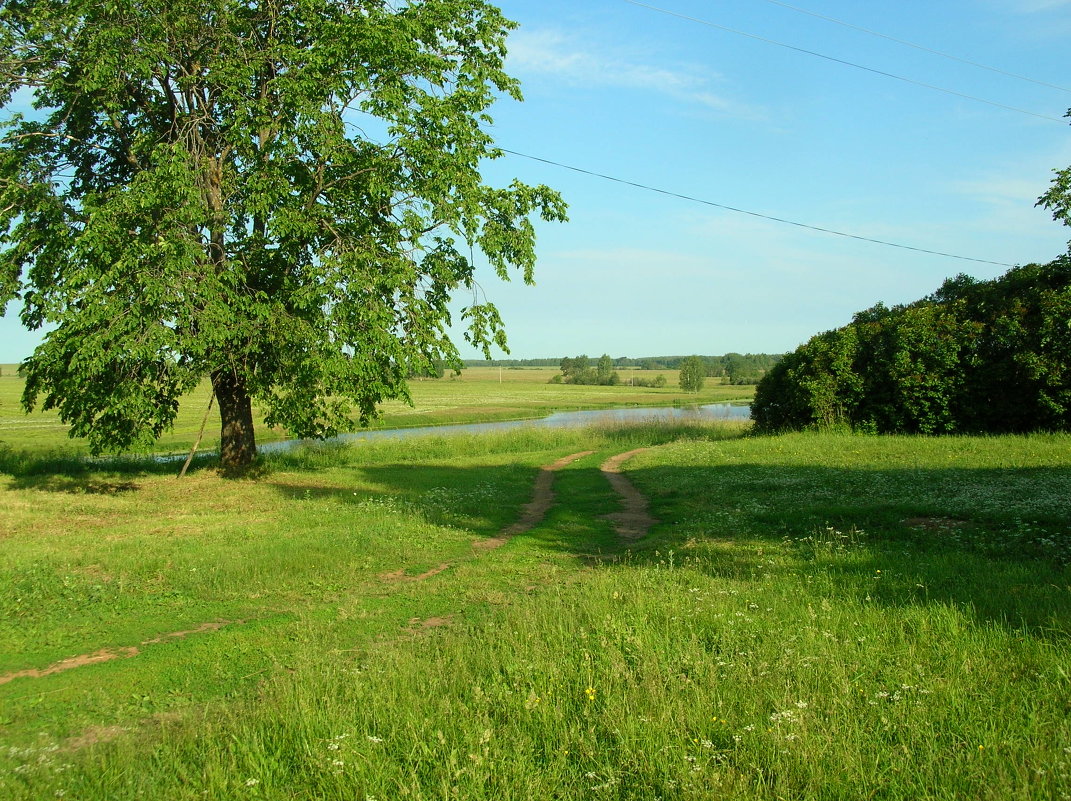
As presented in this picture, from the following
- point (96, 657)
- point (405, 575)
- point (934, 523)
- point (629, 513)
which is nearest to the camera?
point (96, 657)

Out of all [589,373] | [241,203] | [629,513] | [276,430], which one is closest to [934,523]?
[629,513]

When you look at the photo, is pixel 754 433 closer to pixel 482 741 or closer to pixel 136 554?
pixel 136 554

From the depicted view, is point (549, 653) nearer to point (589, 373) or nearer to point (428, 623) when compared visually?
point (428, 623)

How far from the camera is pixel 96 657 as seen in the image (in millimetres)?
7414

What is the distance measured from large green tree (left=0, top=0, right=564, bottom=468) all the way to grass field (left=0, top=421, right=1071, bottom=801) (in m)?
3.43

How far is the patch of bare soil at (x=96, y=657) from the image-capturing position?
6902mm

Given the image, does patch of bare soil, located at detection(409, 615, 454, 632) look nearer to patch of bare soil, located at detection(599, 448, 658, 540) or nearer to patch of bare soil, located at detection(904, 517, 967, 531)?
patch of bare soil, located at detection(599, 448, 658, 540)

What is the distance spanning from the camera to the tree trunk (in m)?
19.3

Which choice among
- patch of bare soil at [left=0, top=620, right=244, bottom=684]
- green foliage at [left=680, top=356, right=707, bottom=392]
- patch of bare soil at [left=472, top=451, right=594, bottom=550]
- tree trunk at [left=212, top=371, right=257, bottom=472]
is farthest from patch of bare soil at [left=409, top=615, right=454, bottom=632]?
green foliage at [left=680, top=356, right=707, bottom=392]

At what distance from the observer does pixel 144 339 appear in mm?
14562

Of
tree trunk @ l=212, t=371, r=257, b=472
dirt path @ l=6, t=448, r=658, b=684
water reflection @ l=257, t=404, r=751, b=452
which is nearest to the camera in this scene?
dirt path @ l=6, t=448, r=658, b=684

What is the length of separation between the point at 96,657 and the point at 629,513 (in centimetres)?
1098

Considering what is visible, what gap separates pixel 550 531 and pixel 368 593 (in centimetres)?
512

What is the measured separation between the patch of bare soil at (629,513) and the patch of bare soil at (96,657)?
759 cm
